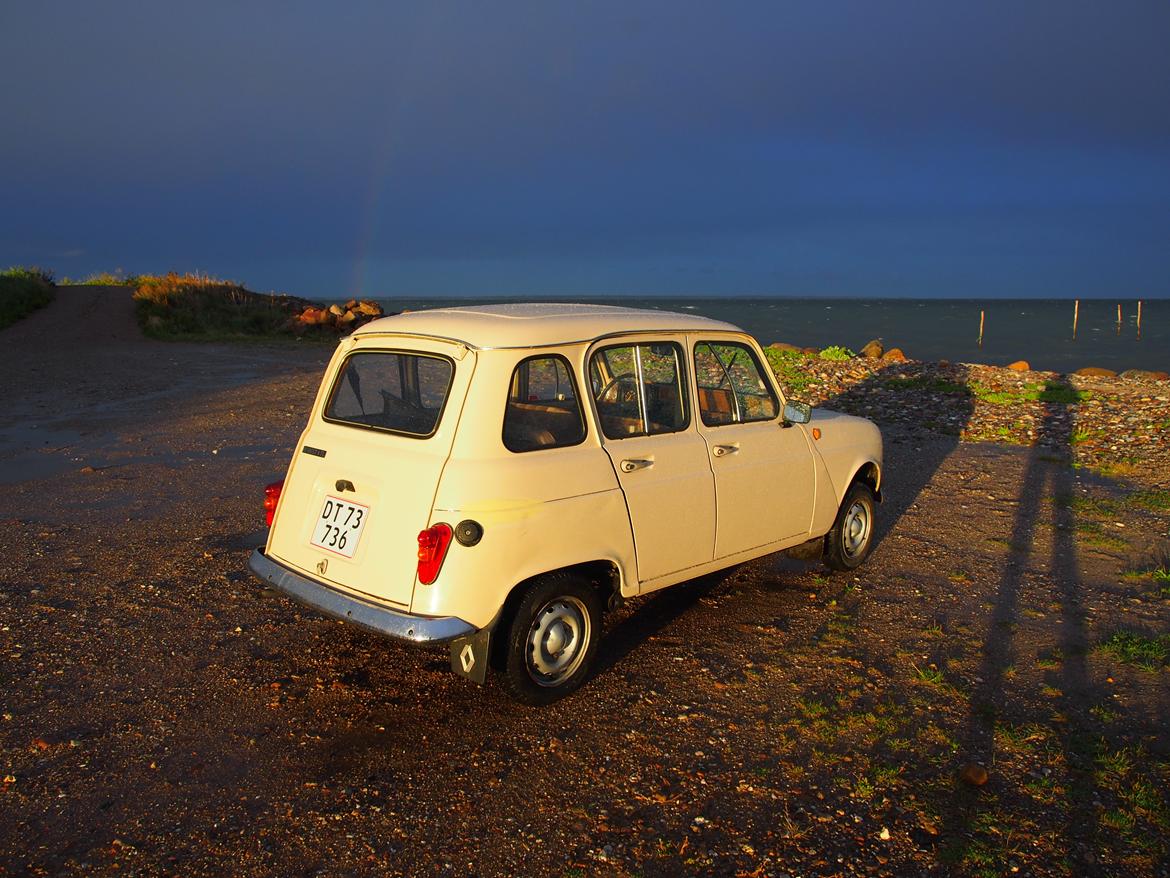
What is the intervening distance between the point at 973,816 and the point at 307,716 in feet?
10.7

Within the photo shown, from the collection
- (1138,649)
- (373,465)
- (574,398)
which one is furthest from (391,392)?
(1138,649)

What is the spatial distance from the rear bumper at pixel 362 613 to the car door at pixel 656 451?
4.15ft

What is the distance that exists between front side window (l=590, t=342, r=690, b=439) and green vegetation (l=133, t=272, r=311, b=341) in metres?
25.4

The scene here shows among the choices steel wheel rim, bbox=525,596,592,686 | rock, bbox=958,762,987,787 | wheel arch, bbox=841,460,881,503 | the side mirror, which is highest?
the side mirror

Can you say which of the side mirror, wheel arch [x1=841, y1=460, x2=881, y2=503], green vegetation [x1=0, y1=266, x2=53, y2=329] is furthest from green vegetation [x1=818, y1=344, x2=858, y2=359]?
green vegetation [x1=0, y1=266, x2=53, y2=329]

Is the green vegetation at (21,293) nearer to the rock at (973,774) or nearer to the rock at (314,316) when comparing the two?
the rock at (314,316)

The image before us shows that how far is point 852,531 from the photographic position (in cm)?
708

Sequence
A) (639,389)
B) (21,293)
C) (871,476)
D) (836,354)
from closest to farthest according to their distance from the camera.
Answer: (639,389)
(871,476)
(836,354)
(21,293)

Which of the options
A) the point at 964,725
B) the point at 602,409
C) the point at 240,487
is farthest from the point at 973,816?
the point at 240,487

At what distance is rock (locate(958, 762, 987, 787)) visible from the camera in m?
4.11

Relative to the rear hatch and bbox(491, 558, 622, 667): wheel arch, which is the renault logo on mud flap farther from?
the rear hatch

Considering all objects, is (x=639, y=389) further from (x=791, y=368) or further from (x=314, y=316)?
(x=314, y=316)

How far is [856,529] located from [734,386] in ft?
6.59

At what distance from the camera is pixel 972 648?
5.64 meters
